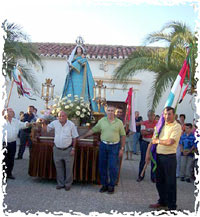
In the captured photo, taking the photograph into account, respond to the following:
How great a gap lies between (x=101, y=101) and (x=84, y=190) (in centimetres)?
244

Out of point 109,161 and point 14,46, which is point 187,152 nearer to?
point 109,161

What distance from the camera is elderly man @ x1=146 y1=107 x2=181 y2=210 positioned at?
13.5 ft

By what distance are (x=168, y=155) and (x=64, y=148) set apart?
220cm

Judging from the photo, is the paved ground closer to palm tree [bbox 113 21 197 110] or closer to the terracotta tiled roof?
palm tree [bbox 113 21 197 110]

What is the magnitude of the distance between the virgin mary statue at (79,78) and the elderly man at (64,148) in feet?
6.00

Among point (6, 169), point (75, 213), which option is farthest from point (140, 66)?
point (75, 213)

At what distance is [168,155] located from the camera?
13.6 feet

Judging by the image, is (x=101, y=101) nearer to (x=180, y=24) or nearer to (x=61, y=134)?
(x=61, y=134)

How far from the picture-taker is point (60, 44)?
17.8 metres

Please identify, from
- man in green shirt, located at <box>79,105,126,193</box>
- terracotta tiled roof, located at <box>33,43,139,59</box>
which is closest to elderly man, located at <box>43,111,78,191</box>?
man in green shirt, located at <box>79,105,126,193</box>

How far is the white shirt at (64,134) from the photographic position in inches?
212

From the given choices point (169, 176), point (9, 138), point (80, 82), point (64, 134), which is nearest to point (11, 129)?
point (9, 138)

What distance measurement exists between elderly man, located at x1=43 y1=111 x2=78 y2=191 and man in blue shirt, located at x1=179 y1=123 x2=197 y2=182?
3070mm

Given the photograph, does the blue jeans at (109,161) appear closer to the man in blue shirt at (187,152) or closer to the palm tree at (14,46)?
the man in blue shirt at (187,152)
